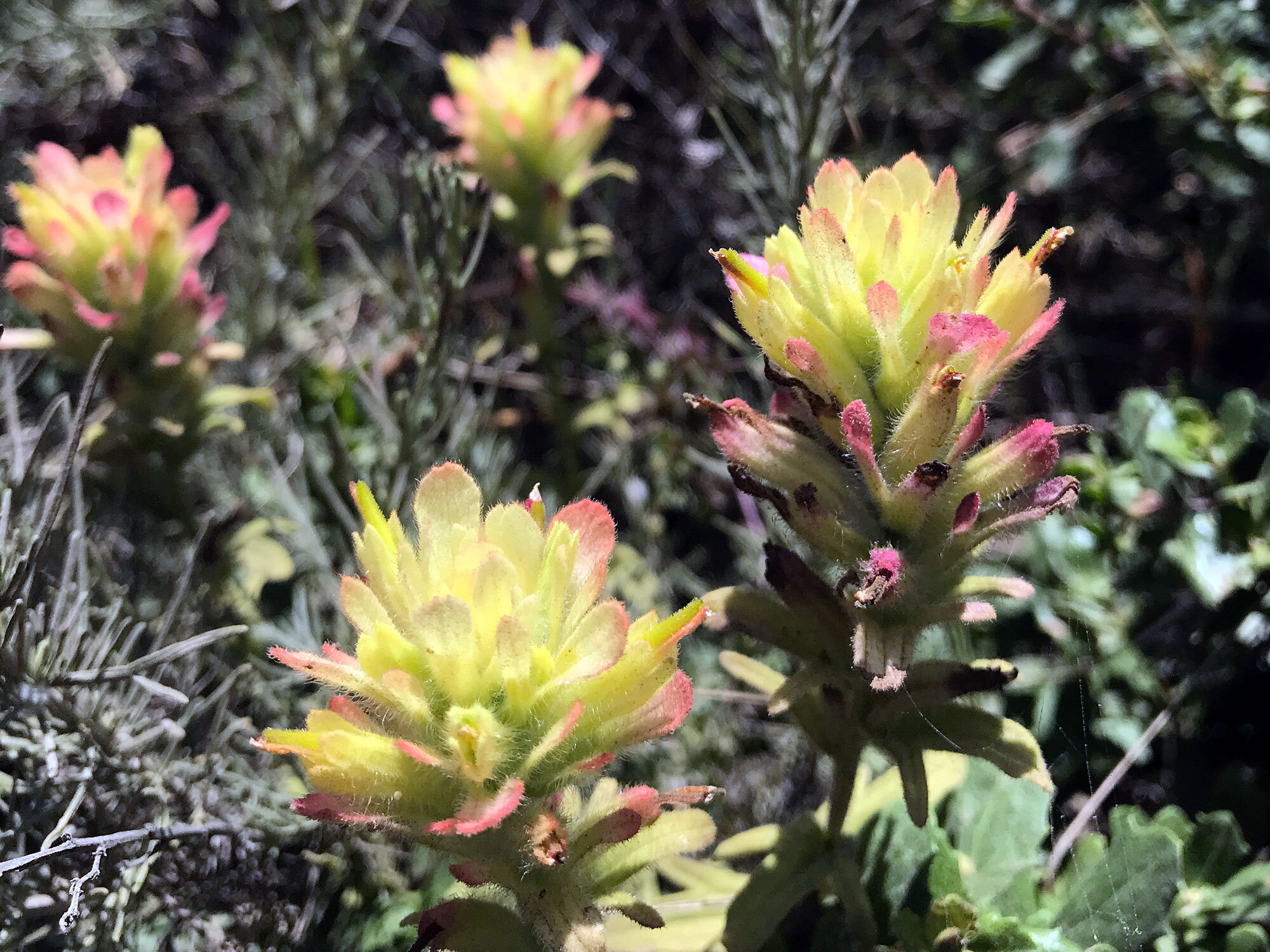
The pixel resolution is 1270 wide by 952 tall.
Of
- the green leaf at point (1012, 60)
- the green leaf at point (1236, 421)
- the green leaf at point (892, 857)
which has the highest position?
the green leaf at point (1012, 60)

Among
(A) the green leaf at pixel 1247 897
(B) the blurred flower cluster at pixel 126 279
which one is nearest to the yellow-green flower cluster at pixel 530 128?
(B) the blurred flower cluster at pixel 126 279

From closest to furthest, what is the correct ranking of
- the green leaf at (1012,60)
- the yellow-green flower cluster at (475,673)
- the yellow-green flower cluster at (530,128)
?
the yellow-green flower cluster at (475,673)
the yellow-green flower cluster at (530,128)
the green leaf at (1012,60)

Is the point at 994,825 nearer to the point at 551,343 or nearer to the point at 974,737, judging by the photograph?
the point at 974,737

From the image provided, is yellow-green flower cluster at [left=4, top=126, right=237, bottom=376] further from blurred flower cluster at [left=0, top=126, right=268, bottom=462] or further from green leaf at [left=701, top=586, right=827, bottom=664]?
green leaf at [left=701, top=586, right=827, bottom=664]

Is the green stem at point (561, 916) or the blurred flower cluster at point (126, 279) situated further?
the blurred flower cluster at point (126, 279)

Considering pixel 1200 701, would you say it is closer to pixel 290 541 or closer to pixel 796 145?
pixel 796 145

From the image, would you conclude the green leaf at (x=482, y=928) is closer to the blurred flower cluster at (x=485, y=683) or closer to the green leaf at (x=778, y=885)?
the blurred flower cluster at (x=485, y=683)

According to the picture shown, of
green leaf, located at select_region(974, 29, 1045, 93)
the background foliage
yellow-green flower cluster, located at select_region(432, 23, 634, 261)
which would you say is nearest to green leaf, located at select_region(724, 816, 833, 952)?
the background foliage
